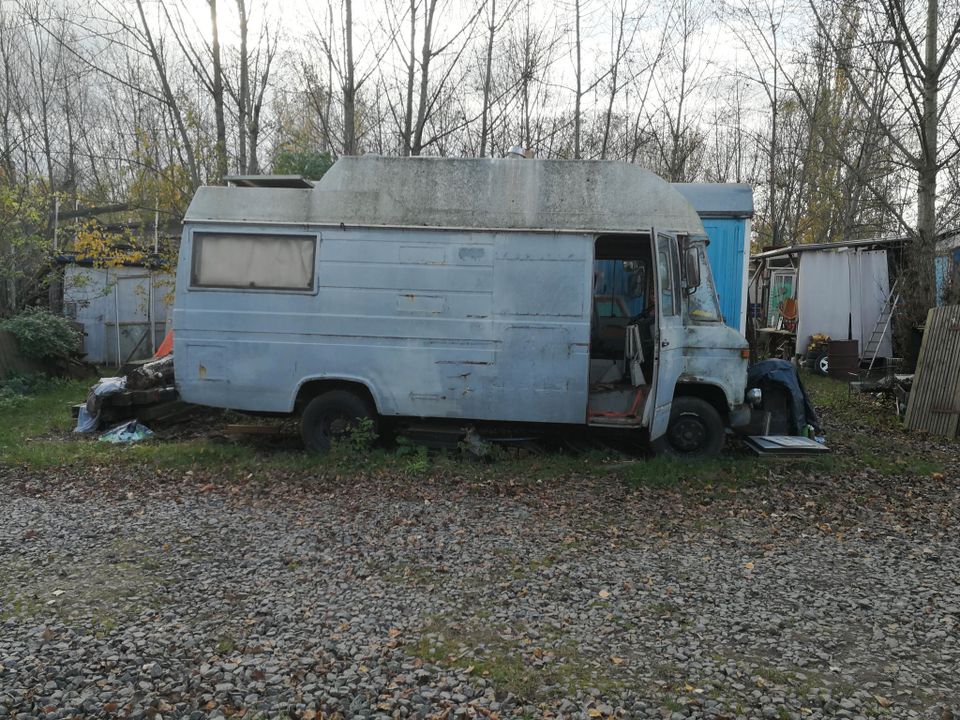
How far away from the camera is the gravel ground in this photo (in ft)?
11.8

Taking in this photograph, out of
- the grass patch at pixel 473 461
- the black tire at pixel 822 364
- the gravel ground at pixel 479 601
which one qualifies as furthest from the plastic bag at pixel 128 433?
the black tire at pixel 822 364

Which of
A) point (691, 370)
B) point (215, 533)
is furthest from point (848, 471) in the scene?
point (215, 533)

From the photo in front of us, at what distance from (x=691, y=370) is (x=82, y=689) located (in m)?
6.38

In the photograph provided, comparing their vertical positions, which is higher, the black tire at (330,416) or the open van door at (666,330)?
the open van door at (666,330)

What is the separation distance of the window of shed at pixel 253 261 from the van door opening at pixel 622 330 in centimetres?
324

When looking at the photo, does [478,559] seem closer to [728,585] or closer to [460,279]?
[728,585]

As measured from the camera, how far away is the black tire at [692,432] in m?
8.32

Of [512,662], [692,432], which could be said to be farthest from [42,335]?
[512,662]

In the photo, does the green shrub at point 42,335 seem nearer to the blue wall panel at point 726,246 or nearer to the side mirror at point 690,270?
the blue wall panel at point 726,246

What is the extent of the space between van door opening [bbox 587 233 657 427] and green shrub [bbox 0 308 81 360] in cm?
1076

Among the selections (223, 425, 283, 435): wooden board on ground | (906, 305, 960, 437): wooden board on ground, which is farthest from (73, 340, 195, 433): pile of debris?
(906, 305, 960, 437): wooden board on ground

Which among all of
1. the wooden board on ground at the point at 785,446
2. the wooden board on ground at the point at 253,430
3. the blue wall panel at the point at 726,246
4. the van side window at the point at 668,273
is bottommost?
the wooden board on ground at the point at 253,430

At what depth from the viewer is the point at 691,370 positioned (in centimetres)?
818

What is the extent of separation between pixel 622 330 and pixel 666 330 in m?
1.89
